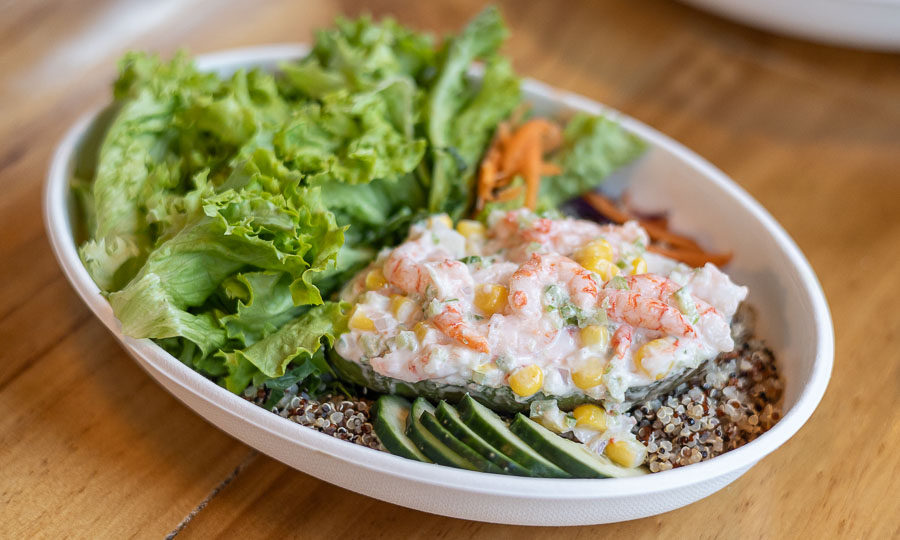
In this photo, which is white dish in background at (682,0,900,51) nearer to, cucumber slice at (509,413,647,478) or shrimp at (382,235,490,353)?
shrimp at (382,235,490,353)

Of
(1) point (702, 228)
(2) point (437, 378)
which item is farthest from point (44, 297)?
(1) point (702, 228)

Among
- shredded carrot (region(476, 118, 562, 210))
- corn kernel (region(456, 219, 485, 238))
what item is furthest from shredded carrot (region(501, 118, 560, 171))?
corn kernel (region(456, 219, 485, 238))

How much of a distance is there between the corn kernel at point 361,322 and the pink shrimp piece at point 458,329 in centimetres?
21

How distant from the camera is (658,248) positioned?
2.95 meters

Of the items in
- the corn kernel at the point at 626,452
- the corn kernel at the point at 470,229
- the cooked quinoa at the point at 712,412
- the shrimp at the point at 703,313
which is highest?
the corn kernel at the point at 470,229

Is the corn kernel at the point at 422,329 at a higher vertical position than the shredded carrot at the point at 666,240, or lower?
higher

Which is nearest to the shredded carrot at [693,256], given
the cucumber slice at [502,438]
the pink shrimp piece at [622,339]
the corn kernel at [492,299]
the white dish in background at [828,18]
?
the pink shrimp piece at [622,339]

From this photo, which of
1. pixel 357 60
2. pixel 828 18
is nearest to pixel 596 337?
pixel 357 60

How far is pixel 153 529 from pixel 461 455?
0.91 m

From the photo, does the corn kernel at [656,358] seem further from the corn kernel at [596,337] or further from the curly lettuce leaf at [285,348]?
the curly lettuce leaf at [285,348]

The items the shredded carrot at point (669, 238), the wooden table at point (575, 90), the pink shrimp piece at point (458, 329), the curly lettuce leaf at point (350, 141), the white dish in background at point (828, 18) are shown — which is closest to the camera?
the pink shrimp piece at point (458, 329)

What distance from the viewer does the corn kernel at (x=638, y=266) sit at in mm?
2463

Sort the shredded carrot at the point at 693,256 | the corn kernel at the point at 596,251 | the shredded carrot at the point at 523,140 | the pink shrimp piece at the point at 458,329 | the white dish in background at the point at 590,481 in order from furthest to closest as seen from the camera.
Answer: the shredded carrot at the point at 523,140 < the shredded carrot at the point at 693,256 < the corn kernel at the point at 596,251 < the pink shrimp piece at the point at 458,329 < the white dish in background at the point at 590,481

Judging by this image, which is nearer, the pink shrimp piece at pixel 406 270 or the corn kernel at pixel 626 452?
the corn kernel at pixel 626 452
